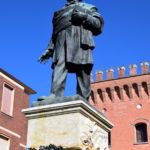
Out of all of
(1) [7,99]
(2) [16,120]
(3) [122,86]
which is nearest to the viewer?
(1) [7,99]

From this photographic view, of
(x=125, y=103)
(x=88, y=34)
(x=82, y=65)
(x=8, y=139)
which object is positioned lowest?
(x=82, y=65)

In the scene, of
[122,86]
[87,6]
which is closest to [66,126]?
[87,6]

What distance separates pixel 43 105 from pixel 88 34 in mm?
1165

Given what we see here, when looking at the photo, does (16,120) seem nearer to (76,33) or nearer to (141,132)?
(141,132)

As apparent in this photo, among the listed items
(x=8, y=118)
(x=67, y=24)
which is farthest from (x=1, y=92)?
(x=67, y=24)

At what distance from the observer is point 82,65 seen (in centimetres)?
528

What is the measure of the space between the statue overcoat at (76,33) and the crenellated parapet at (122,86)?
101 feet

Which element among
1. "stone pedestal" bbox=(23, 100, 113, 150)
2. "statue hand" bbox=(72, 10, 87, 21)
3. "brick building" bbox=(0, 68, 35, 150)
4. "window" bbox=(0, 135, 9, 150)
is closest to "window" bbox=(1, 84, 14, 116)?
"brick building" bbox=(0, 68, 35, 150)

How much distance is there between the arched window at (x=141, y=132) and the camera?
→ 33.8 metres

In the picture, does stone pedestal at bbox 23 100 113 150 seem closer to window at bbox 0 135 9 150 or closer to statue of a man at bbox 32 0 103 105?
statue of a man at bbox 32 0 103 105

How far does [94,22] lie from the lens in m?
5.40

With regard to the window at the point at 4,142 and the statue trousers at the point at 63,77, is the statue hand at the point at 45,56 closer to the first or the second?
the statue trousers at the point at 63,77

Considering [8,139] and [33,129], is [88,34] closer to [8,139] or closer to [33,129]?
[33,129]

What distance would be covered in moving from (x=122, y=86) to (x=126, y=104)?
5.68ft
